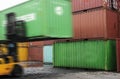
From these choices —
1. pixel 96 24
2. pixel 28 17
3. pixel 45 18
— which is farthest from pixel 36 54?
pixel 45 18

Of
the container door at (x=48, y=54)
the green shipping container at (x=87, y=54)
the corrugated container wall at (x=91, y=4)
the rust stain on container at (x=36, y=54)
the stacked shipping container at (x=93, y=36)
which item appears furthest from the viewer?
the rust stain on container at (x=36, y=54)

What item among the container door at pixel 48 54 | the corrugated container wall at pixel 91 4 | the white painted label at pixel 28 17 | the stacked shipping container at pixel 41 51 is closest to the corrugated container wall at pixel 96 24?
the corrugated container wall at pixel 91 4

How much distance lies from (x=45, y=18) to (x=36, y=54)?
1784cm

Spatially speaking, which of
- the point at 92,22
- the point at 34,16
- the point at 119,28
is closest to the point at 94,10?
the point at 92,22

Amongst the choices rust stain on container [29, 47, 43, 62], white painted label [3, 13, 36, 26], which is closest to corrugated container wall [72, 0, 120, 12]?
white painted label [3, 13, 36, 26]

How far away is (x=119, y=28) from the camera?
75.4 feet

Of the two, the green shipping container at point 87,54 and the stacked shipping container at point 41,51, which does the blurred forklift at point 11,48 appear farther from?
the stacked shipping container at point 41,51

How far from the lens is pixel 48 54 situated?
28.2m

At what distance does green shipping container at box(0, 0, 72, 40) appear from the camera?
1397 centimetres

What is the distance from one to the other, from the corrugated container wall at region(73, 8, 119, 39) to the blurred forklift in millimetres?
7665

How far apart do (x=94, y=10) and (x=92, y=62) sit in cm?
355

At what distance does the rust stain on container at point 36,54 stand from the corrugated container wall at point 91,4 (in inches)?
351

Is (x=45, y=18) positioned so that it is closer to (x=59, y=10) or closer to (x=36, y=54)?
(x=59, y=10)

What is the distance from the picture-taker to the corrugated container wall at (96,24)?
21.1m
